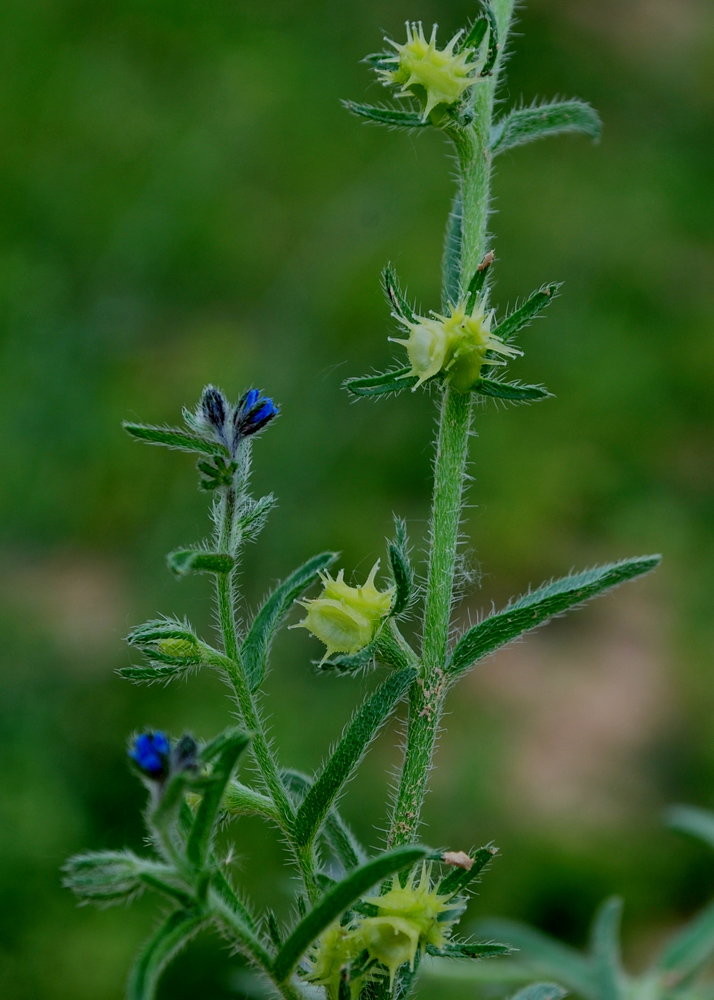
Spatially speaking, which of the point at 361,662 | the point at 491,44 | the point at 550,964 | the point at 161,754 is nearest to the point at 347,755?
the point at 361,662

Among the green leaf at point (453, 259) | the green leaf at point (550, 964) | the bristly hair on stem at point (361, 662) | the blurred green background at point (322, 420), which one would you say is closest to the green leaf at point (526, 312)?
the bristly hair on stem at point (361, 662)

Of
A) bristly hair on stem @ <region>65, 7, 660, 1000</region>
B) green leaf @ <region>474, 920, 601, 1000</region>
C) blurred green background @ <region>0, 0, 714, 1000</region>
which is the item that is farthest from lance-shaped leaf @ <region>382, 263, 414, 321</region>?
blurred green background @ <region>0, 0, 714, 1000</region>

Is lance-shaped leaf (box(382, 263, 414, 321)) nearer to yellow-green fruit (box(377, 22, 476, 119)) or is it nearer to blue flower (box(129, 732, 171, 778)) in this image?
yellow-green fruit (box(377, 22, 476, 119))

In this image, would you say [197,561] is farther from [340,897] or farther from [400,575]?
[340,897]

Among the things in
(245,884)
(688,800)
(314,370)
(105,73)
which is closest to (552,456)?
(314,370)

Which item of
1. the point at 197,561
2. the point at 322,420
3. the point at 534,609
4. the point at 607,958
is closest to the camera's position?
the point at 197,561

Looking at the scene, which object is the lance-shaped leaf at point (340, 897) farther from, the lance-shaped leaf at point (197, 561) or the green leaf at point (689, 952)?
the green leaf at point (689, 952)

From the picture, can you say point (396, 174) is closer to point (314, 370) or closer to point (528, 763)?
point (314, 370)
